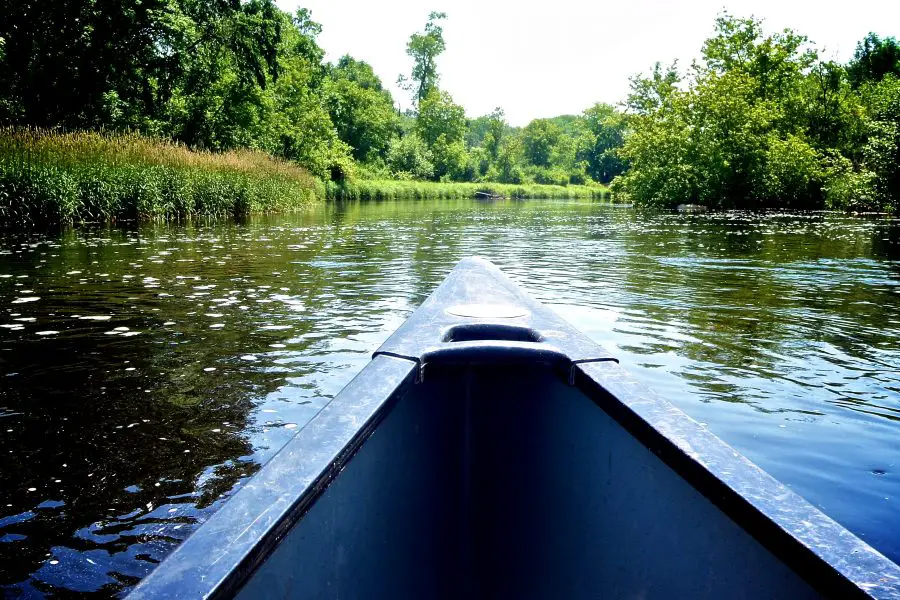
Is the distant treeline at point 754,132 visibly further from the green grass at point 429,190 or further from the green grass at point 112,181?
the green grass at point 112,181

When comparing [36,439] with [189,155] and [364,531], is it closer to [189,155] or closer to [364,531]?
[364,531]

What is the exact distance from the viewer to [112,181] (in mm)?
14773

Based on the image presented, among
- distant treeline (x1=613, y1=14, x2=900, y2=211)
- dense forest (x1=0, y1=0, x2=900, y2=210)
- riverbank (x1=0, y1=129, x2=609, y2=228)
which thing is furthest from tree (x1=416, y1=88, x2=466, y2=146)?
riverbank (x1=0, y1=129, x2=609, y2=228)

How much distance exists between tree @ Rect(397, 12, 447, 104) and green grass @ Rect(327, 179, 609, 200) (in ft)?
44.5

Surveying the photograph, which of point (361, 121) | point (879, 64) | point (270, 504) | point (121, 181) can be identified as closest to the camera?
point (270, 504)

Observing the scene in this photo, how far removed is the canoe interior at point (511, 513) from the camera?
1.18 m

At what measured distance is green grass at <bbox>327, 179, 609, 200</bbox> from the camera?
4100cm

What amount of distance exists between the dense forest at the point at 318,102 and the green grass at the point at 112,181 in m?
2.06

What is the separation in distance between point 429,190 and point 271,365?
49.7m

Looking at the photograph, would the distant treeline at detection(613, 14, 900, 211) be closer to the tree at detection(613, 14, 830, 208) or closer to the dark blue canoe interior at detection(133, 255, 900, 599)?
the tree at detection(613, 14, 830, 208)

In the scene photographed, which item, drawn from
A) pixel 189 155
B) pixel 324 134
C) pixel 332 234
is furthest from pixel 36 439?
pixel 324 134

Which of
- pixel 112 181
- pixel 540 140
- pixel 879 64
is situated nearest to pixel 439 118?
pixel 540 140

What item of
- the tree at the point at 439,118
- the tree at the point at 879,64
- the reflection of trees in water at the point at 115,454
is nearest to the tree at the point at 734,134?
the tree at the point at 879,64

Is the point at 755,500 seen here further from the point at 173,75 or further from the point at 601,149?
the point at 601,149
